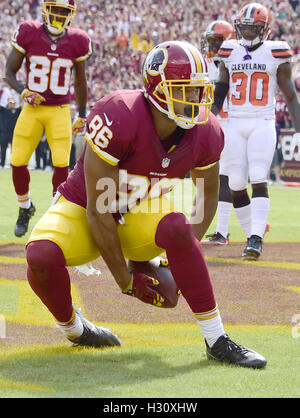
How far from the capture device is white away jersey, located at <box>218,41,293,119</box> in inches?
269

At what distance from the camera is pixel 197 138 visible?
358 centimetres

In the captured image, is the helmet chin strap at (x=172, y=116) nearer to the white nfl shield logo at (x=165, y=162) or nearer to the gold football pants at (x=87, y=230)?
the white nfl shield logo at (x=165, y=162)

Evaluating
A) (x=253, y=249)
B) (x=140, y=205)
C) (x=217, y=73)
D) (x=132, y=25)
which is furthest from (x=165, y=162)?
(x=132, y=25)

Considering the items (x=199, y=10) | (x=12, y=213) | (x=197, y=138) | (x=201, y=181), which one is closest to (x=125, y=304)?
(x=201, y=181)

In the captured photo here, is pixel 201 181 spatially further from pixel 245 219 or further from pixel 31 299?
pixel 245 219

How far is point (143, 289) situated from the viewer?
347cm

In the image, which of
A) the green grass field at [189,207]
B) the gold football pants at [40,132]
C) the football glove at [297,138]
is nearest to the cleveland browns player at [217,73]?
the green grass field at [189,207]

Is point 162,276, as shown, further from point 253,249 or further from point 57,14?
point 57,14

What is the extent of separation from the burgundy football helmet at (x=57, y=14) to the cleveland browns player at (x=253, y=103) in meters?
1.42

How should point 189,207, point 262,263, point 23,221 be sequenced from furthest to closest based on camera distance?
point 189,207 → point 23,221 → point 262,263

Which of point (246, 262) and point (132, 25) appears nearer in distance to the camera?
point (246, 262)

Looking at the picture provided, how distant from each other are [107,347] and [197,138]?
108 centimetres

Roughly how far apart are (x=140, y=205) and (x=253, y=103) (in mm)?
3520

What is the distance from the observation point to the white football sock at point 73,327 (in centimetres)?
358
